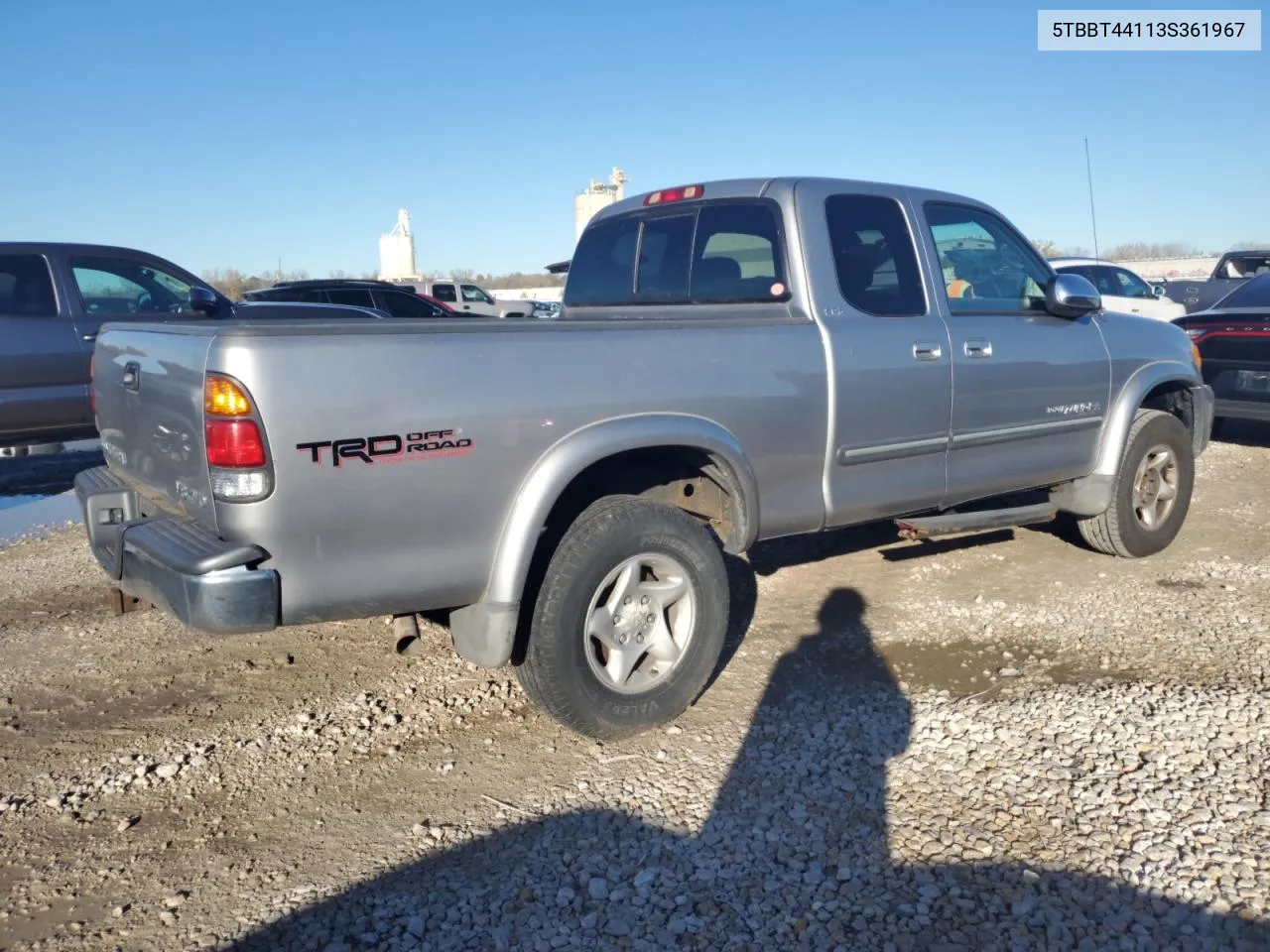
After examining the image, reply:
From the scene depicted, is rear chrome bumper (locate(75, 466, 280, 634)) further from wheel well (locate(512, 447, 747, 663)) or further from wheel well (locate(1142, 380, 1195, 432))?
wheel well (locate(1142, 380, 1195, 432))

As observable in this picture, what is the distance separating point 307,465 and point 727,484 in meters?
1.63

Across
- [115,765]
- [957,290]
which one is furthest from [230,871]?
[957,290]

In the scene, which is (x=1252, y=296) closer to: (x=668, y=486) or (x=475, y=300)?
(x=668, y=486)

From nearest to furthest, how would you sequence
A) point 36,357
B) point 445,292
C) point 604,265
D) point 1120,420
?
1. point 604,265
2. point 1120,420
3. point 36,357
4. point 445,292

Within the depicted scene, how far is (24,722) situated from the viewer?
4.01 meters

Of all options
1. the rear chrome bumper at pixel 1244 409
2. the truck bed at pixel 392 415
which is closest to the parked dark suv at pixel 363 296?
the rear chrome bumper at pixel 1244 409

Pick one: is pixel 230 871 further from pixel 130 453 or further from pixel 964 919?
pixel 964 919

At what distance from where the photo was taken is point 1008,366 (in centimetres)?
487

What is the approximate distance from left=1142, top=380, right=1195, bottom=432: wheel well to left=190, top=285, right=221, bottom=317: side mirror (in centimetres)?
662

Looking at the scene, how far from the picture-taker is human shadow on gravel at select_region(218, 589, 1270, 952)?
2.65 m

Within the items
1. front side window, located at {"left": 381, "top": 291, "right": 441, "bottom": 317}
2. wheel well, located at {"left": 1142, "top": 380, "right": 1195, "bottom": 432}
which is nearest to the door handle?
wheel well, located at {"left": 1142, "top": 380, "right": 1195, "bottom": 432}

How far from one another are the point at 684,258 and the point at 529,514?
193 cm

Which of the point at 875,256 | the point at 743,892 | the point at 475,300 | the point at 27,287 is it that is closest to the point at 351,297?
the point at 27,287

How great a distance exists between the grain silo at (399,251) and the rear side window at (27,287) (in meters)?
42.1
